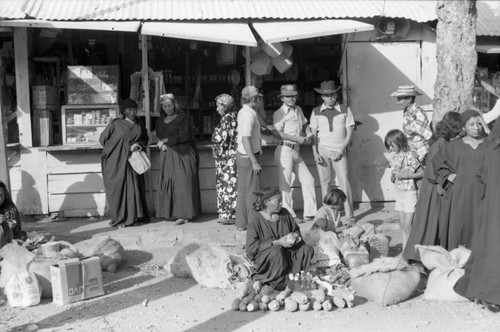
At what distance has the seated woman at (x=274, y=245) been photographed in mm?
6605

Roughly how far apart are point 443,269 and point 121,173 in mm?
4586

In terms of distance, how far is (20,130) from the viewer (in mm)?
9953

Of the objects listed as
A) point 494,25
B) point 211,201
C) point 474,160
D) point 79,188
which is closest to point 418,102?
point 494,25

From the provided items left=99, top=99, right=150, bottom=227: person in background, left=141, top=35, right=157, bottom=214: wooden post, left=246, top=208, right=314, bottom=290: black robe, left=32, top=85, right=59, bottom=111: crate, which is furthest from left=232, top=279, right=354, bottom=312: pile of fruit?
left=32, top=85, right=59, bottom=111: crate

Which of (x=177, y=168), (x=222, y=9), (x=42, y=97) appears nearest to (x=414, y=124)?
(x=177, y=168)

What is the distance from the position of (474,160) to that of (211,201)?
4408 millimetres

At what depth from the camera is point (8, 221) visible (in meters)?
7.82

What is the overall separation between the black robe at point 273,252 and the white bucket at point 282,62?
3.61 m

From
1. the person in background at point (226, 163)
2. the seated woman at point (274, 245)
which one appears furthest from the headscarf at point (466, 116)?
the person in background at point (226, 163)

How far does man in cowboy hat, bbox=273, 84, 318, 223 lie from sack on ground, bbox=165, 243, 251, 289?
233cm

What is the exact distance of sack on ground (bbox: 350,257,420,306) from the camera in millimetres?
6242

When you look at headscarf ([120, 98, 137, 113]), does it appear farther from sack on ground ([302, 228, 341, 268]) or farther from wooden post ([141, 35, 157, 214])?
sack on ground ([302, 228, 341, 268])

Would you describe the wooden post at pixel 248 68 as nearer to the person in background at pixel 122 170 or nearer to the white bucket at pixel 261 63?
the white bucket at pixel 261 63

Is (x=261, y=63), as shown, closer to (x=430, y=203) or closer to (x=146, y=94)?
(x=146, y=94)
